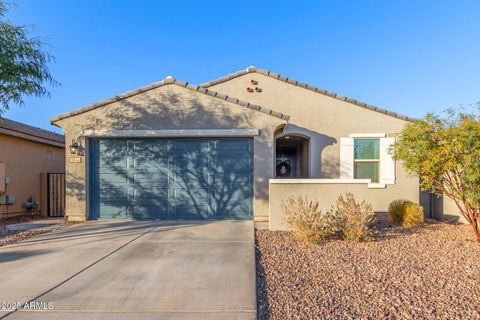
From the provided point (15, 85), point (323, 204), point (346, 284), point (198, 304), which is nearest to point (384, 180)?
point (323, 204)

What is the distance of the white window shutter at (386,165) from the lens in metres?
8.96

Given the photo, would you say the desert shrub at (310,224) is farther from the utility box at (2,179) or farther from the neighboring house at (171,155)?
the utility box at (2,179)

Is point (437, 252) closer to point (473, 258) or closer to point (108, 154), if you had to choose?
point (473, 258)

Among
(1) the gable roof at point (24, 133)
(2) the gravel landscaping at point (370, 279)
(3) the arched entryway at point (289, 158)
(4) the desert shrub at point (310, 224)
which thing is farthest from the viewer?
(3) the arched entryway at point (289, 158)

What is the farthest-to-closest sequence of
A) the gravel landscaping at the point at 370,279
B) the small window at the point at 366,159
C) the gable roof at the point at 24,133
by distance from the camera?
the small window at the point at 366,159 → the gable roof at the point at 24,133 → the gravel landscaping at the point at 370,279

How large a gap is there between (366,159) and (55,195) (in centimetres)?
1176

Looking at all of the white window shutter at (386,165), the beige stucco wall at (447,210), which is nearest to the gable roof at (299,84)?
the white window shutter at (386,165)

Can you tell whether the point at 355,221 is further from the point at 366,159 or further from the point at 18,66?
the point at 18,66

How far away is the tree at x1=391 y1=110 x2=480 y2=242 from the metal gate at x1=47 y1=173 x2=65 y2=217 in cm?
1131

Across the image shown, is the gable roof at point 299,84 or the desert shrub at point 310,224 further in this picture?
the gable roof at point 299,84

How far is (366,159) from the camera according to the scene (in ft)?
30.2

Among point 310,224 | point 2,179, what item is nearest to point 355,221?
point 310,224

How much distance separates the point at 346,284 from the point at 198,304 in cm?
207

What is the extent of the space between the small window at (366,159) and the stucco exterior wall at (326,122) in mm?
431
